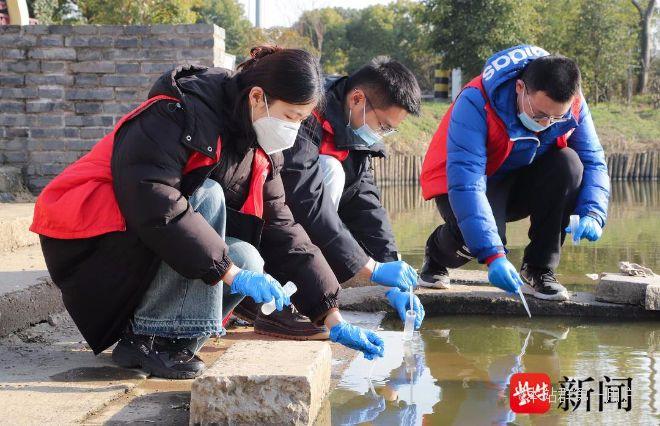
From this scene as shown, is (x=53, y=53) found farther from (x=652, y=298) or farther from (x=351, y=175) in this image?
(x=652, y=298)

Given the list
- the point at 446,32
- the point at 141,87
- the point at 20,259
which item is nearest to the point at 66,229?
the point at 20,259

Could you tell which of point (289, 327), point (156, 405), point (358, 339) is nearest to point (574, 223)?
point (289, 327)

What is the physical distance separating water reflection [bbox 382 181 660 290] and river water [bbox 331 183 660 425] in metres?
0.67

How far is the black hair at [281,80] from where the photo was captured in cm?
263

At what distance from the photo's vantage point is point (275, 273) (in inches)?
116

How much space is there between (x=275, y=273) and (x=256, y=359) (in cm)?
58

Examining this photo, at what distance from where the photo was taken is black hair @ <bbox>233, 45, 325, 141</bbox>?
2.63 meters

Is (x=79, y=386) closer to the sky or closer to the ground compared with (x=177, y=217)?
closer to the ground

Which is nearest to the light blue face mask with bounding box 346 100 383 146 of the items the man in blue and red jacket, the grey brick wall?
the man in blue and red jacket

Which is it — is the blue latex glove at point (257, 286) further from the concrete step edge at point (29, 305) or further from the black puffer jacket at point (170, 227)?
the concrete step edge at point (29, 305)

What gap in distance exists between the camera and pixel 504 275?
3.54m

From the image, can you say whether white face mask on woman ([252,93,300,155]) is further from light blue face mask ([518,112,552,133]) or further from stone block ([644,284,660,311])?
stone block ([644,284,660,311])

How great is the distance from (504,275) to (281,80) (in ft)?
4.55

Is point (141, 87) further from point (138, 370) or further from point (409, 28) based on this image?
point (409, 28)
